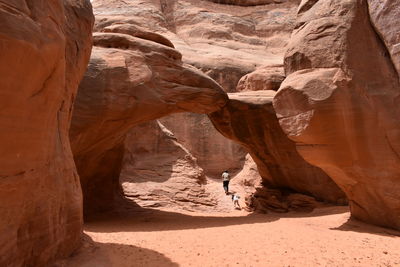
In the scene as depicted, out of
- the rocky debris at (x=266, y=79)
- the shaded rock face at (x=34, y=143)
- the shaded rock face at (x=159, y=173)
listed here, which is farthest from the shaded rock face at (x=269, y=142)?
the shaded rock face at (x=34, y=143)

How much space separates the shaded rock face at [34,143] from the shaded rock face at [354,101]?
435cm

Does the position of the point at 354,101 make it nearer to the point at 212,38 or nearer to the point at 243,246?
the point at 243,246

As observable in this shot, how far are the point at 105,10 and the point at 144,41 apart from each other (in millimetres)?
19729

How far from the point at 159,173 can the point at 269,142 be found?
3883mm

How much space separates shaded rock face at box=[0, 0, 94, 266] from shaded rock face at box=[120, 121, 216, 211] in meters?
7.09

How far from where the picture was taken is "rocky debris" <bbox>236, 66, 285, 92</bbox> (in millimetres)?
11758

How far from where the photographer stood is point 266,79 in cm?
1187

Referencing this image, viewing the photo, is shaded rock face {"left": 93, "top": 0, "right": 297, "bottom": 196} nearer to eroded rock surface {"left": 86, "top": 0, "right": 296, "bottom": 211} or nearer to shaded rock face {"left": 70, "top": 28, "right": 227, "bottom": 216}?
eroded rock surface {"left": 86, "top": 0, "right": 296, "bottom": 211}

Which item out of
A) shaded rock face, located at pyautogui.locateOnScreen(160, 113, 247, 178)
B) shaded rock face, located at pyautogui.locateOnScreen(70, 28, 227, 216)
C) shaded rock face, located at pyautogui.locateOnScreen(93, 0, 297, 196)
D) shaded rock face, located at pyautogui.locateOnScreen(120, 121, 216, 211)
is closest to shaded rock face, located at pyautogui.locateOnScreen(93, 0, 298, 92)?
shaded rock face, located at pyautogui.locateOnScreen(93, 0, 297, 196)

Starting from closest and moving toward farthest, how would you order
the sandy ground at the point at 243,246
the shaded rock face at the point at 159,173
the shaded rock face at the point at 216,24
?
the sandy ground at the point at 243,246 → the shaded rock face at the point at 159,173 → the shaded rock face at the point at 216,24

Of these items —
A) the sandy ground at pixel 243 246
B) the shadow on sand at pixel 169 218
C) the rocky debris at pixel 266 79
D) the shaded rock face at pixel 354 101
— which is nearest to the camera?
the sandy ground at pixel 243 246

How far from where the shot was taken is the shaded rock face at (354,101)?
6285mm

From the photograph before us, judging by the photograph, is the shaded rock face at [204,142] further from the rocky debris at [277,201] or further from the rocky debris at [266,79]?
the rocky debris at [266,79]

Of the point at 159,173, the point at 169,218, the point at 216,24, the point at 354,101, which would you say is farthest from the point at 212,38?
the point at 354,101
